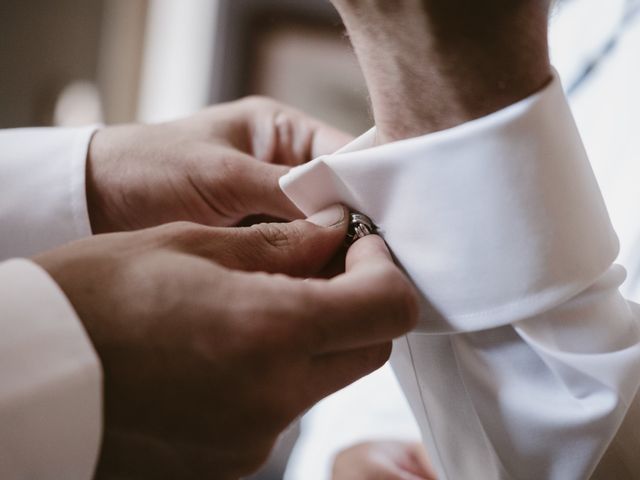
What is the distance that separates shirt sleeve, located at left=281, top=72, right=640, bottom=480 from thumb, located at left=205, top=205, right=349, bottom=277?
0.10ft

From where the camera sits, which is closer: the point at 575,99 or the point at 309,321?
the point at 309,321

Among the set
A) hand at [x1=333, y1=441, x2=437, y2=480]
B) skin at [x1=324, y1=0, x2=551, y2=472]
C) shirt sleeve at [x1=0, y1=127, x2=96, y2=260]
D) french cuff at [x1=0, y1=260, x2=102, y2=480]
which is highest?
skin at [x1=324, y1=0, x2=551, y2=472]

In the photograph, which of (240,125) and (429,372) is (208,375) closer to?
(429,372)

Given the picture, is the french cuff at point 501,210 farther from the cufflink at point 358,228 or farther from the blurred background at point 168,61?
the blurred background at point 168,61

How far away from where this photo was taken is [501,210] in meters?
0.37

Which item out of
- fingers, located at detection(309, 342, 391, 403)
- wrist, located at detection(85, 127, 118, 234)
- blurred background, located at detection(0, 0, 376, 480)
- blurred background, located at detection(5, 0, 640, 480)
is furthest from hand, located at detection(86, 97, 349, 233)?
blurred background, located at detection(0, 0, 376, 480)

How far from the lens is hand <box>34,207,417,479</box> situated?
1.05ft

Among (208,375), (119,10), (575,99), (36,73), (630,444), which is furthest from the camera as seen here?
(119,10)

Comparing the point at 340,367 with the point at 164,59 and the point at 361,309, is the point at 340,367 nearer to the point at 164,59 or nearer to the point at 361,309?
the point at 361,309

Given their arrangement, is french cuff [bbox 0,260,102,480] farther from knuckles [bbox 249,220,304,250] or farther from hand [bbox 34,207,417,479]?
knuckles [bbox 249,220,304,250]

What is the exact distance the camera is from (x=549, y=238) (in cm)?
38

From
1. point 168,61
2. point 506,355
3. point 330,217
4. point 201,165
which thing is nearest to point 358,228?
point 330,217

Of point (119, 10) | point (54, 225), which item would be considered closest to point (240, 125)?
point (54, 225)

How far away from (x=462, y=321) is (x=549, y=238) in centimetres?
8
